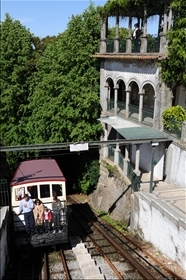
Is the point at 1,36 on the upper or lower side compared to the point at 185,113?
upper

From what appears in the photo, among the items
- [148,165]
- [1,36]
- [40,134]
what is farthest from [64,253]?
[1,36]

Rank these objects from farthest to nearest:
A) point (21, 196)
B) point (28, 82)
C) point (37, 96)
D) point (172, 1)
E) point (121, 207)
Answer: point (28, 82) → point (37, 96) → point (121, 207) → point (172, 1) → point (21, 196)

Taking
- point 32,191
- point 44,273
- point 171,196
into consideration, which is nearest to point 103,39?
point 171,196

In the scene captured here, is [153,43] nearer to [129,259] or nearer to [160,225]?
[160,225]

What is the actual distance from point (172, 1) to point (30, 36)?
15158mm

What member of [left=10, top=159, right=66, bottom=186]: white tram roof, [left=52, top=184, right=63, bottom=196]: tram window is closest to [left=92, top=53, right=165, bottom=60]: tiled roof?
[left=10, top=159, right=66, bottom=186]: white tram roof

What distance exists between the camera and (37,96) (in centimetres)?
2275

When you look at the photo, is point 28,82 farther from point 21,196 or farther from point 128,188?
point 21,196

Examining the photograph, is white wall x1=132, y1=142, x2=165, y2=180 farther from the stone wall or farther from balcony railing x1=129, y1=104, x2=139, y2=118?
balcony railing x1=129, y1=104, x2=139, y2=118

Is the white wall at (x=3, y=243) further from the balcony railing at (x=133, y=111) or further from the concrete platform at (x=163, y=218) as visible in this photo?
the balcony railing at (x=133, y=111)

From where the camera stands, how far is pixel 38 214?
12148mm

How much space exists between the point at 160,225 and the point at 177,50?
843 cm

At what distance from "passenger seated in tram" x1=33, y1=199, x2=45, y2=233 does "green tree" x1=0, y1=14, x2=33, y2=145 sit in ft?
43.0

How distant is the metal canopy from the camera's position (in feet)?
53.3
